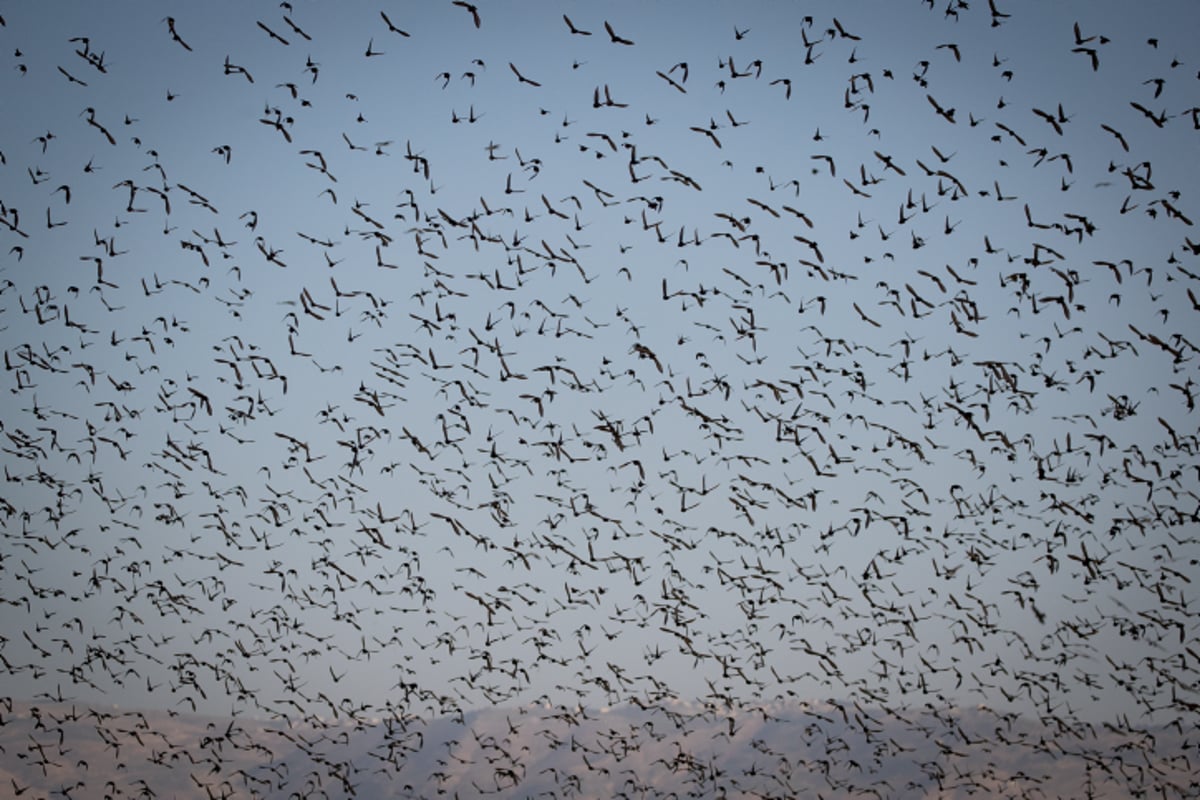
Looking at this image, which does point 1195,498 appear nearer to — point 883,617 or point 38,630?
point 883,617

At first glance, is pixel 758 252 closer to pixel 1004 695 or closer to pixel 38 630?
pixel 1004 695

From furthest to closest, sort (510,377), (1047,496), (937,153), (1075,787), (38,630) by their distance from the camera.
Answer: (1075,787) → (38,630) → (1047,496) → (510,377) → (937,153)

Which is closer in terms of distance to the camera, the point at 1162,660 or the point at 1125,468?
the point at 1125,468

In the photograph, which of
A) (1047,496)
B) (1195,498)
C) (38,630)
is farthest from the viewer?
(38,630)

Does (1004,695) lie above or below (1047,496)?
below

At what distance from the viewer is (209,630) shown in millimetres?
35219

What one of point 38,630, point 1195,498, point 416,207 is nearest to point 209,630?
point 38,630

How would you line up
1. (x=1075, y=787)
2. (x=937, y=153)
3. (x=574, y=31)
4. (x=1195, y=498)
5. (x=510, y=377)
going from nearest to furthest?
(x=574, y=31)
(x=937, y=153)
(x=510, y=377)
(x=1195, y=498)
(x=1075, y=787)

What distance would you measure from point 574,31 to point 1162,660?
32.0m

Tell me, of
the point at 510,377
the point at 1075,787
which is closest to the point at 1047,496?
the point at 510,377

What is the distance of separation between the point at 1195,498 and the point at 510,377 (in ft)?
64.7

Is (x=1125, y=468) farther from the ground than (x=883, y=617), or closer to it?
farther from the ground

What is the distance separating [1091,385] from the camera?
2823cm

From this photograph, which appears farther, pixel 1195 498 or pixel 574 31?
pixel 1195 498
